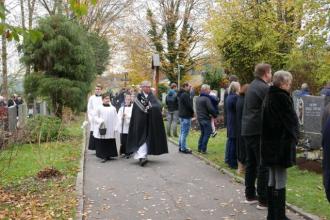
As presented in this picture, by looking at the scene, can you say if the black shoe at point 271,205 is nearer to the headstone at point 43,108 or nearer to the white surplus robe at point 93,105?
the white surplus robe at point 93,105

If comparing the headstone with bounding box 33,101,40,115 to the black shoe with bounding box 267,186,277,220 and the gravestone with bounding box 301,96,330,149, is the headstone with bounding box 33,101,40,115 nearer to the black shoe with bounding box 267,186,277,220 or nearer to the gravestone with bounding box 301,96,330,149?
the gravestone with bounding box 301,96,330,149

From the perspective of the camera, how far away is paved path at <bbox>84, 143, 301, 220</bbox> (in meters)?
7.95

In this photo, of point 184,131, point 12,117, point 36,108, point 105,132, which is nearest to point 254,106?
point 105,132

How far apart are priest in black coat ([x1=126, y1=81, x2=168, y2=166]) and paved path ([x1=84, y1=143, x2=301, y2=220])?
1.24 feet

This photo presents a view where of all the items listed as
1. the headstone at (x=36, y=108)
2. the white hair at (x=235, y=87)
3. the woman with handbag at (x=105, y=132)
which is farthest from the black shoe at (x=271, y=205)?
the headstone at (x=36, y=108)

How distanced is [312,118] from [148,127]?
13.0ft

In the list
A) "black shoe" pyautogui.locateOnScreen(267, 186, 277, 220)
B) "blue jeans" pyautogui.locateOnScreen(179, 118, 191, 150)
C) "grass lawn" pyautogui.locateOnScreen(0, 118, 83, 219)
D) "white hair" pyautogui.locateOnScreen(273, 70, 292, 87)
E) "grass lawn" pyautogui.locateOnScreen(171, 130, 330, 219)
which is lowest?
"grass lawn" pyautogui.locateOnScreen(0, 118, 83, 219)

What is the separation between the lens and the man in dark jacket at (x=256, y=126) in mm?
7902

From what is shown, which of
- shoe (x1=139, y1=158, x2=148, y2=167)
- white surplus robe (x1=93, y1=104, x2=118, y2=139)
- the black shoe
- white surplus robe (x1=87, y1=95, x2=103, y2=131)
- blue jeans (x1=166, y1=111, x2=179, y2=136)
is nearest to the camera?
the black shoe

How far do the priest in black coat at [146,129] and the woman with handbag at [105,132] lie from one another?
935mm

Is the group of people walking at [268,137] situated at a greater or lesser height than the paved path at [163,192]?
greater

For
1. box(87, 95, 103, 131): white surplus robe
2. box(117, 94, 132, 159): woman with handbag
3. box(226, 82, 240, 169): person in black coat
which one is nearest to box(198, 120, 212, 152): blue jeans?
box(117, 94, 132, 159): woman with handbag

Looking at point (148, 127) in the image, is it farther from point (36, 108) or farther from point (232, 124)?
point (36, 108)

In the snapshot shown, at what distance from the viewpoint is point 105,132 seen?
13.8m
